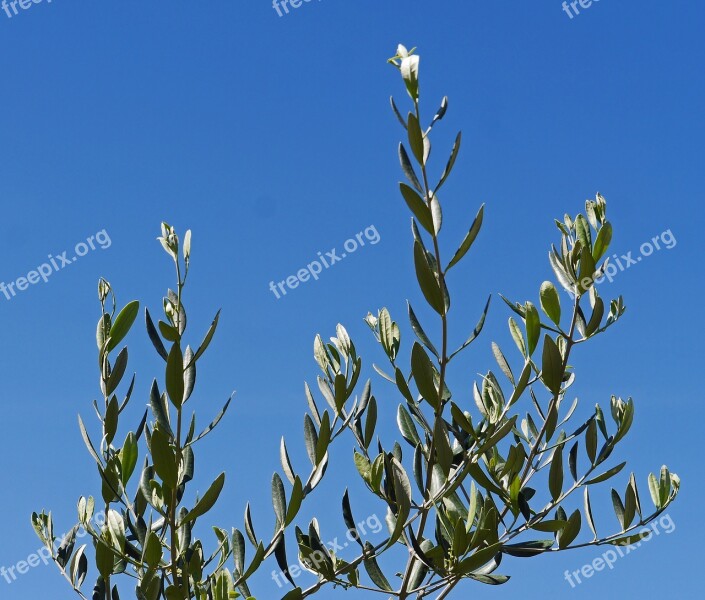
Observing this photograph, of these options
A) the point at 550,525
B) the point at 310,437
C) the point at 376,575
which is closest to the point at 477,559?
the point at 550,525

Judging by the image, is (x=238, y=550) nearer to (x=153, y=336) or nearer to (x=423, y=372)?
(x=153, y=336)

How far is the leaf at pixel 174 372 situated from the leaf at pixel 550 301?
100 centimetres

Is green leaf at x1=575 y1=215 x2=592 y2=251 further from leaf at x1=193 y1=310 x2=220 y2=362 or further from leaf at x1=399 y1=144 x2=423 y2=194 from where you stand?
leaf at x1=193 y1=310 x2=220 y2=362

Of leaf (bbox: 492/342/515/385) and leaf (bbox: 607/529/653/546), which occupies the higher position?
leaf (bbox: 492/342/515/385)

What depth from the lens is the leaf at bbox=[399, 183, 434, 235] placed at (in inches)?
75.8

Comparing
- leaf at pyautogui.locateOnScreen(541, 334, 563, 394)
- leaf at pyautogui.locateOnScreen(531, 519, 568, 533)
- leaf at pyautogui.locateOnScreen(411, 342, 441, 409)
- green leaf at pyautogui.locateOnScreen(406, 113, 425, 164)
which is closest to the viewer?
Result: green leaf at pyautogui.locateOnScreen(406, 113, 425, 164)

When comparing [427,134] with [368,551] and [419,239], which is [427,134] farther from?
[368,551]

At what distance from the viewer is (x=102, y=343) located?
2229 mm

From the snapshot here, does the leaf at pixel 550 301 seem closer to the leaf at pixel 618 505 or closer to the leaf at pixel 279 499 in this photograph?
the leaf at pixel 618 505

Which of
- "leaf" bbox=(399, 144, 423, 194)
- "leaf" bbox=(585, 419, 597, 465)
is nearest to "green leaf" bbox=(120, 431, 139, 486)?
"leaf" bbox=(399, 144, 423, 194)

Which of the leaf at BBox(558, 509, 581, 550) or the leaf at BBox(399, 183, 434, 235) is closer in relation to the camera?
the leaf at BBox(399, 183, 434, 235)

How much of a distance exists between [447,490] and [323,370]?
57 centimetres

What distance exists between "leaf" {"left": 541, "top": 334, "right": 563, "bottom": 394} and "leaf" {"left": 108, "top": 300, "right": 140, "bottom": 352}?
3.61ft

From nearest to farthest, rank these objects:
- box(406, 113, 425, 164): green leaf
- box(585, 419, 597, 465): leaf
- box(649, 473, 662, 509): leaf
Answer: box(406, 113, 425, 164): green leaf → box(585, 419, 597, 465): leaf → box(649, 473, 662, 509): leaf
